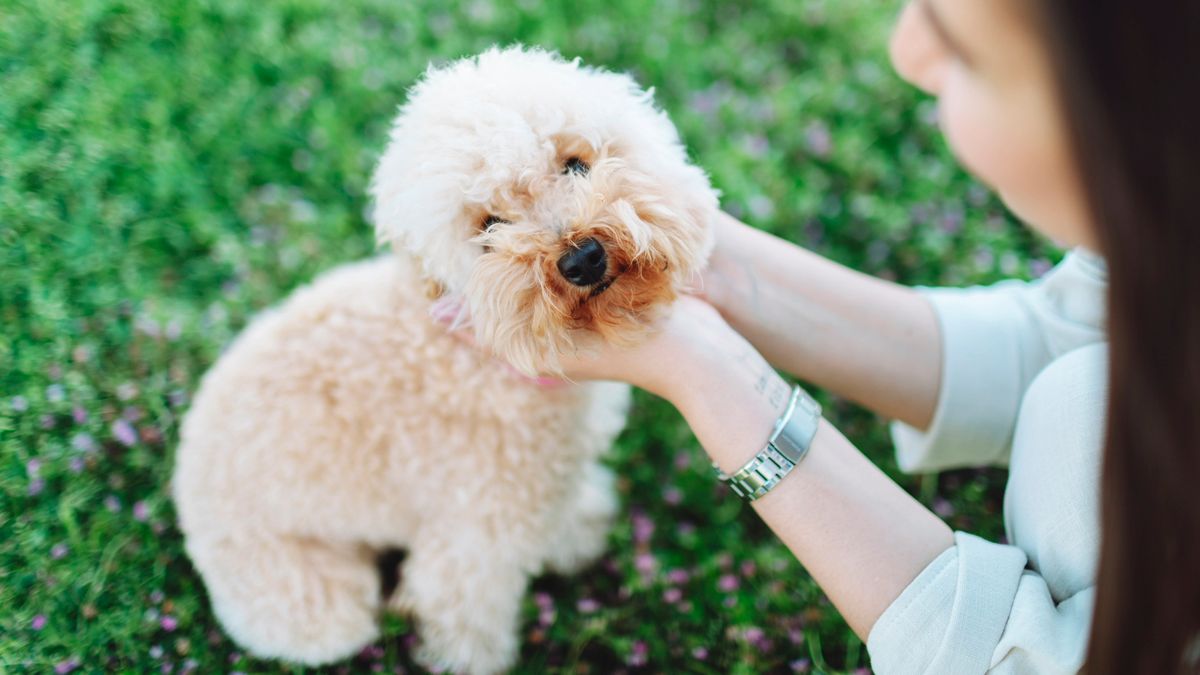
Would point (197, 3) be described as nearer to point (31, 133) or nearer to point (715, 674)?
point (31, 133)

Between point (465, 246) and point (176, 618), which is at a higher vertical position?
point (465, 246)

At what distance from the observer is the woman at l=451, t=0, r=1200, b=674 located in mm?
819

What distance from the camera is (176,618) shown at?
190 cm

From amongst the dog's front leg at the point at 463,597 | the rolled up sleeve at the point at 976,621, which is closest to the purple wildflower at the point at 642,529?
the dog's front leg at the point at 463,597

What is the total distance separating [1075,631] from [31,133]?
8.47 ft

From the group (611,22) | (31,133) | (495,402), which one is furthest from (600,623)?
(611,22)

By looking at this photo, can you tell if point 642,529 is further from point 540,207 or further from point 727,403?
point 540,207

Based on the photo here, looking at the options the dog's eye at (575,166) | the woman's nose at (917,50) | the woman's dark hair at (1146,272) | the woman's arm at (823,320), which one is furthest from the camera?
the woman's arm at (823,320)

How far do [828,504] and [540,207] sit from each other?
0.76m

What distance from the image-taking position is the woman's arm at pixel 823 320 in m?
1.83

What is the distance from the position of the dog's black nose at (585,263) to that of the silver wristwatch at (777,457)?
1.46 feet

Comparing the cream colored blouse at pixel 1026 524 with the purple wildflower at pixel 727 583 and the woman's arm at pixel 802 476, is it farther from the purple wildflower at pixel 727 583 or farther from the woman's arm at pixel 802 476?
the purple wildflower at pixel 727 583

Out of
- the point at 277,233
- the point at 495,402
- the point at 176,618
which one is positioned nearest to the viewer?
the point at 495,402

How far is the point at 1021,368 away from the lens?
6.01 feet
